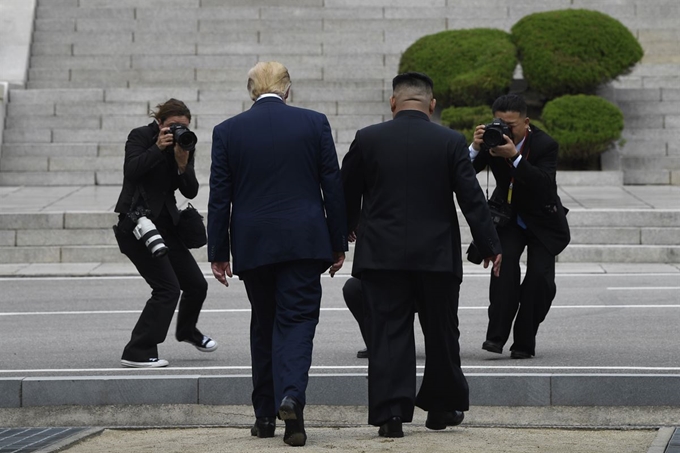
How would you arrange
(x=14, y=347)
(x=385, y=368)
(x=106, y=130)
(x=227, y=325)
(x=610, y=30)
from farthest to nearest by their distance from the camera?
(x=106, y=130), (x=610, y=30), (x=227, y=325), (x=14, y=347), (x=385, y=368)

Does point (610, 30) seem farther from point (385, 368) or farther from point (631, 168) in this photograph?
point (385, 368)

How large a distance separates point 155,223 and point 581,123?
10.3 meters

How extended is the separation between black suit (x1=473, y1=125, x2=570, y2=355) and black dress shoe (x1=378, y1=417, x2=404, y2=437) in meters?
2.02

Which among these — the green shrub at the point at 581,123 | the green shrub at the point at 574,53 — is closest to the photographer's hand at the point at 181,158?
the green shrub at the point at 581,123

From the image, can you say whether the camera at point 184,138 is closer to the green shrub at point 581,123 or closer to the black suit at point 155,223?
the black suit at point 155,223

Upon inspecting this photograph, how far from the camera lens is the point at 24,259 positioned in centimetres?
1401

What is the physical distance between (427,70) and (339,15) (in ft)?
15.1

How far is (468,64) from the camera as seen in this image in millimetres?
18000

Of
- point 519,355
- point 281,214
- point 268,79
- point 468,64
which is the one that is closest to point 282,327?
point 281,214

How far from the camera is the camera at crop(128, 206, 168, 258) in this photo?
25.5 feet

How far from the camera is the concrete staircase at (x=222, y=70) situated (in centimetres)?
1839

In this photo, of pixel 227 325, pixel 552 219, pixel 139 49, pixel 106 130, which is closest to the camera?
pixel 552 219

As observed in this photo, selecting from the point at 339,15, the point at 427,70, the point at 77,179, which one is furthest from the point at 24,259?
the point at 339,15

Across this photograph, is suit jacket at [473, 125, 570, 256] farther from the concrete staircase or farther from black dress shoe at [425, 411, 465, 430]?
the concrete staircase
